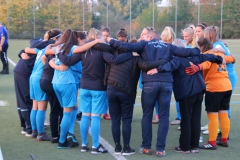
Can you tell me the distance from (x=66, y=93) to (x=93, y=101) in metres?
0.49

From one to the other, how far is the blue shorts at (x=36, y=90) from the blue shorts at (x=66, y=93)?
1.77ft

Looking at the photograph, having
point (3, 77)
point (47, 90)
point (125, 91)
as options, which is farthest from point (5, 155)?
point (3, 77)

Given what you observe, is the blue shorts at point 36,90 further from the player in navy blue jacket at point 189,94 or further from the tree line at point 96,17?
the tree line at point 96,17

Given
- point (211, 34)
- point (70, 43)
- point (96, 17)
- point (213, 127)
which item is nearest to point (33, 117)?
point (70, 43)

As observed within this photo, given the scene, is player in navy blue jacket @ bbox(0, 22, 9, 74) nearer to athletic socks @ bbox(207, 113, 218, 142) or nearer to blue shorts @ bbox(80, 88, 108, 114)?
blue shorts @ bbox(80, 88, 108, 114)

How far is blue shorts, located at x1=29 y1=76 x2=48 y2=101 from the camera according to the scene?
707 cm

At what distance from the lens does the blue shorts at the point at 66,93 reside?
6.54m

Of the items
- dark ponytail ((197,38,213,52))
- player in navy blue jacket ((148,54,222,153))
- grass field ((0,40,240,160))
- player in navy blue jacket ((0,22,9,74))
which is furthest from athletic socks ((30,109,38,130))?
player in navy blue jacket ((0,22,9,74))

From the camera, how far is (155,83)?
621 cm

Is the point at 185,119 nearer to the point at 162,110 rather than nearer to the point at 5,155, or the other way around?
the point at 162,110

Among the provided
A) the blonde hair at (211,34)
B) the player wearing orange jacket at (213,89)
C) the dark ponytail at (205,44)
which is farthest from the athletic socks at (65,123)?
the blonde hair at (211,34)

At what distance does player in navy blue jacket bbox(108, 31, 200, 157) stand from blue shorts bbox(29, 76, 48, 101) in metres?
1.60

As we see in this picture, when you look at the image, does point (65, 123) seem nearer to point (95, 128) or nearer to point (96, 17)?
point (95, 128)

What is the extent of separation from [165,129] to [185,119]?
0.35 m
